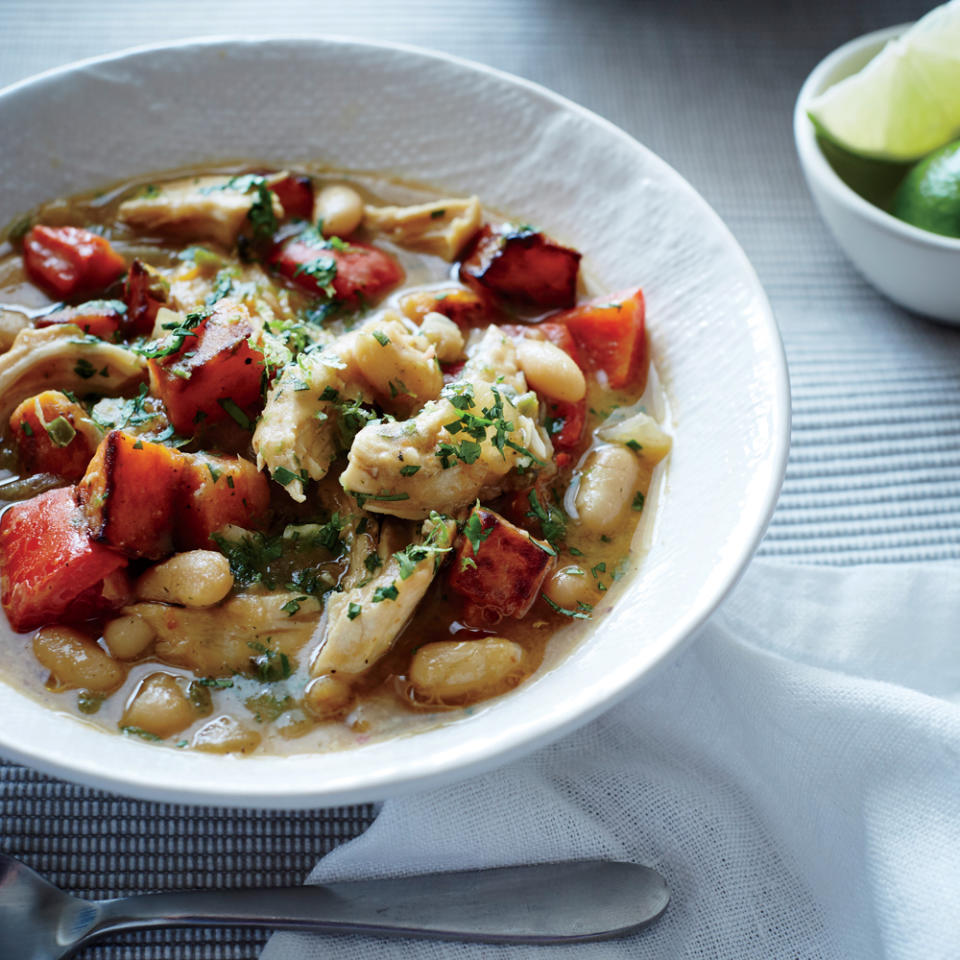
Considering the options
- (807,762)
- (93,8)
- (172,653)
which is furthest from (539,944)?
(93,8)

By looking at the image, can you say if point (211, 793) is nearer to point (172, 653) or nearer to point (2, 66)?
point (172, 653)

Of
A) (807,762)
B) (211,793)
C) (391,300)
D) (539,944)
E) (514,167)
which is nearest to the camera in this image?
(211,793)

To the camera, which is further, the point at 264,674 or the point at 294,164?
the point at 294,164


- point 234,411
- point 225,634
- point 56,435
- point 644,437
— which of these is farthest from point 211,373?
point 644,437

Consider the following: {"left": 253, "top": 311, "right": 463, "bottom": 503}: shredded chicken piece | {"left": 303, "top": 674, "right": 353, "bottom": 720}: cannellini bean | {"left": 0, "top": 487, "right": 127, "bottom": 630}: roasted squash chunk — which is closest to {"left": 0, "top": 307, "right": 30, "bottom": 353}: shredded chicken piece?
{"left": 0, "top": 487, "right": 127, "bottom": 630}: roasted squash chunk

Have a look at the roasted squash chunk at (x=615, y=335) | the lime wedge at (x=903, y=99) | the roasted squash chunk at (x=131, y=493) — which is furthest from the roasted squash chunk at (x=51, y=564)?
the lime wedge at (x=903, y=99)

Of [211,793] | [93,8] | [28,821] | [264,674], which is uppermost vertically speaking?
[93,8]

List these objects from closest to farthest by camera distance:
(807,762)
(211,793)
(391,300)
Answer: (211,793) → (807,762) → (391,300)

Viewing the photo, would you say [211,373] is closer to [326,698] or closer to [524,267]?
[326,698]
